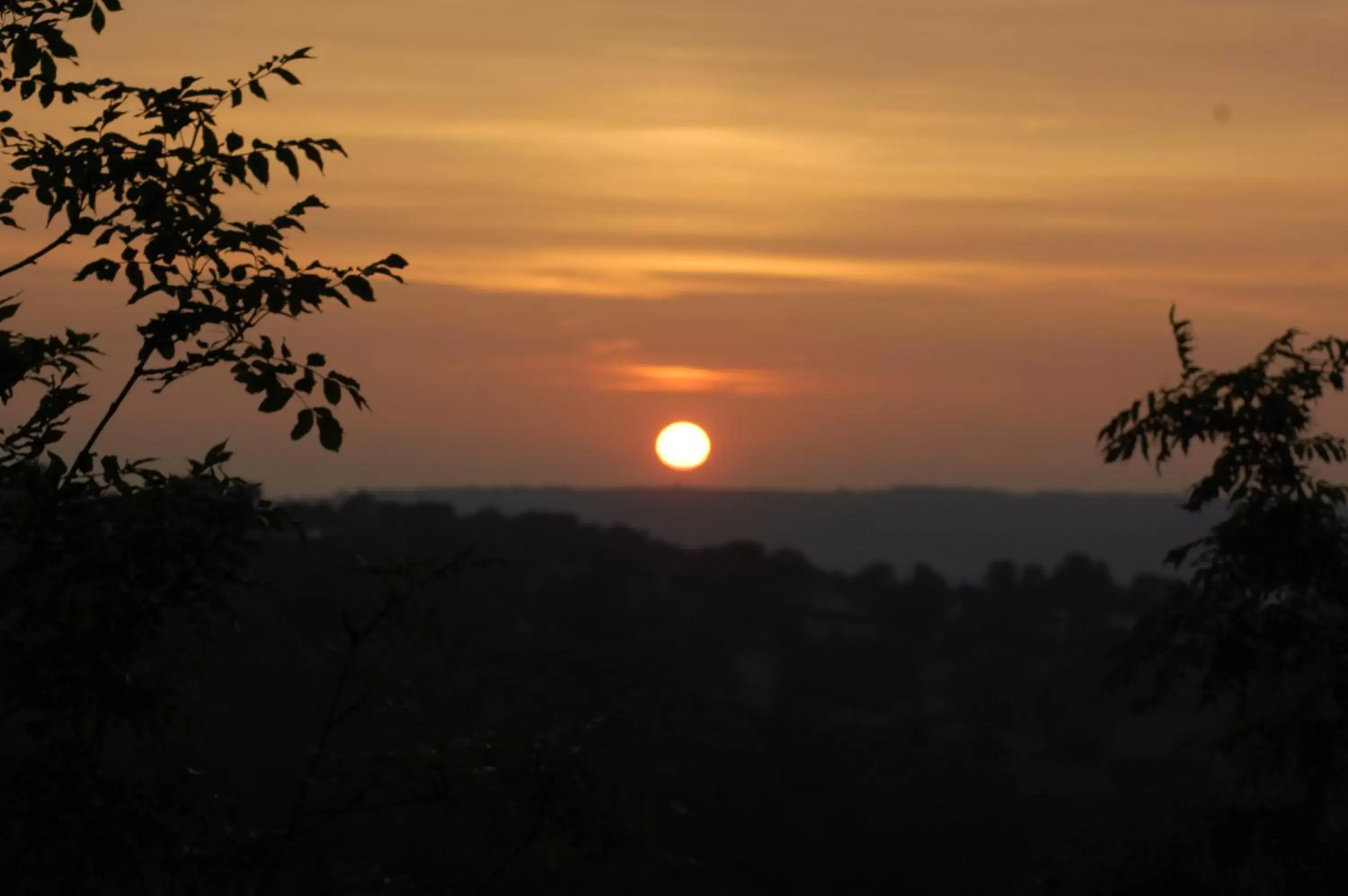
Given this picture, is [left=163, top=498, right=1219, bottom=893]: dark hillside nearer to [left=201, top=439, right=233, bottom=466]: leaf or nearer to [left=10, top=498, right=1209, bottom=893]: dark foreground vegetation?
[left=10, top=498, right=1209, bottom=893]: dark foreground vegetation

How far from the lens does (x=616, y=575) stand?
80938mm

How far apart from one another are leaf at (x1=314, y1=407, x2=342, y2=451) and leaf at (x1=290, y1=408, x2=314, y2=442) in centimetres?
2

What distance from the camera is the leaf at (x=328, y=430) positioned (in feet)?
18.0

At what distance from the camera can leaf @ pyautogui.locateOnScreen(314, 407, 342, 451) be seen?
549 centimetres

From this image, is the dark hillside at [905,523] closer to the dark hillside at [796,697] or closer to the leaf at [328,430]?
the dark hillside at [796,697]

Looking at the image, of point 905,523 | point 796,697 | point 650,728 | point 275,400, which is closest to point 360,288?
point 275,400

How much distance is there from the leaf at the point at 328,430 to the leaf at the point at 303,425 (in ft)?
0.07

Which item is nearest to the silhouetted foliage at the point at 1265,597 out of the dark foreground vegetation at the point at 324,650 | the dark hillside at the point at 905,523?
the dark foreground vegetation at the point at 324,650

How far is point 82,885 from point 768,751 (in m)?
58.7

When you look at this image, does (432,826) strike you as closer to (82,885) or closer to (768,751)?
(82,885)

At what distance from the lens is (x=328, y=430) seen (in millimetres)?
5527

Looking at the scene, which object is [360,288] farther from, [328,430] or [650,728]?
[650,728]

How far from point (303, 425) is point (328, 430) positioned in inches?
3.9

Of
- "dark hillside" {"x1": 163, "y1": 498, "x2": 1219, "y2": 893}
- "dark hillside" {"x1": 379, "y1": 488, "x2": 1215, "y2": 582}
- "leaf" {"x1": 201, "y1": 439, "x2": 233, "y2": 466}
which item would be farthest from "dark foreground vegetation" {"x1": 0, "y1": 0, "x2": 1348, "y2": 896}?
"dark hillside" {"x1": 379, "y1": 488, "x2": 1215, "y2": 582}
